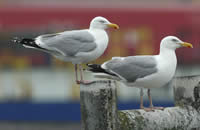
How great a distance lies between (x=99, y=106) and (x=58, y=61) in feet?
34.2

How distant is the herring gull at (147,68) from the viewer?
17.2ft

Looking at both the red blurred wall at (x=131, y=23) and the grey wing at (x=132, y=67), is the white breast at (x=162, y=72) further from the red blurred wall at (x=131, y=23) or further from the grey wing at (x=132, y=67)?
the red blurred wall at (x=131, y=23)

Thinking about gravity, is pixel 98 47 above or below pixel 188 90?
above

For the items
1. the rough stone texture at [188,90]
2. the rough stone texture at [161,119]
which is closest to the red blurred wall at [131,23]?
the rough stone texture at [188,90]

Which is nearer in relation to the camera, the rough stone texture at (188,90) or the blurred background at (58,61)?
the rough stone texture at (188,90)

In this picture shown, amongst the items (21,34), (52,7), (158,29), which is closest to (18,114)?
(21,34)

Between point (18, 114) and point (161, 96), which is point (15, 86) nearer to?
point (18, 114)

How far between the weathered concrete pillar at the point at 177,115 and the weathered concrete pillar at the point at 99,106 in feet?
0.54

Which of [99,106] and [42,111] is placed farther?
[42,111]

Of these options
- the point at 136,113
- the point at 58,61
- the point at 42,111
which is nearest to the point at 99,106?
the point at 136,113

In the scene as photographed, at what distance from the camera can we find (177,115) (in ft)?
16.5

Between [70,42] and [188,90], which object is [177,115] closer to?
[188,90]

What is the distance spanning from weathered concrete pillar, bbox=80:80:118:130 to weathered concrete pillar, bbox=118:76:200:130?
0.16 metres

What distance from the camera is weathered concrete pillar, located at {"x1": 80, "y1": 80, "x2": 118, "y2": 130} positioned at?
426 cm
